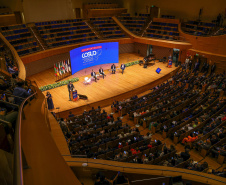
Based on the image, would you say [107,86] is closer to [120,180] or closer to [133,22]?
[120,180]

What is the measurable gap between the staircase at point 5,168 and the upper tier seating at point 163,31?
1995cm

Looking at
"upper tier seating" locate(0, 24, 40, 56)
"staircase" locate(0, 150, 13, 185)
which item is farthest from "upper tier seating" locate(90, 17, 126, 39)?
"staircase" locate(0, 150, 13, 185)

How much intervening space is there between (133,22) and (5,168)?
79.4 ft

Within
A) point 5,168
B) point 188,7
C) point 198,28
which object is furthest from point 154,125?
point 188,7

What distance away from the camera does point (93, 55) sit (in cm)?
1897

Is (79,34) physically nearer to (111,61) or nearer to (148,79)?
(111,61)

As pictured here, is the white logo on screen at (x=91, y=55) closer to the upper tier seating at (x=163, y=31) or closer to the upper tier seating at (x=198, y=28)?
→ the upper tier seating at (x=163, y=31)

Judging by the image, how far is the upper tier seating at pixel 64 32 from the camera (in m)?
18.6

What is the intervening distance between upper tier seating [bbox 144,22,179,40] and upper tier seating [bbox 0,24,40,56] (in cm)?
1194

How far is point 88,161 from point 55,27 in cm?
1749

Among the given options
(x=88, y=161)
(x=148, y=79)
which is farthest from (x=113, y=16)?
(x=88, y=161)

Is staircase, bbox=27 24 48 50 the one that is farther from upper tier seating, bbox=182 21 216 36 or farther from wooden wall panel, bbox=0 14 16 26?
upper tier seating, bbox=182 21 216 36

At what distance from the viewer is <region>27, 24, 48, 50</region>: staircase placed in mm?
17727

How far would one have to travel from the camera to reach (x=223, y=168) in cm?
726
